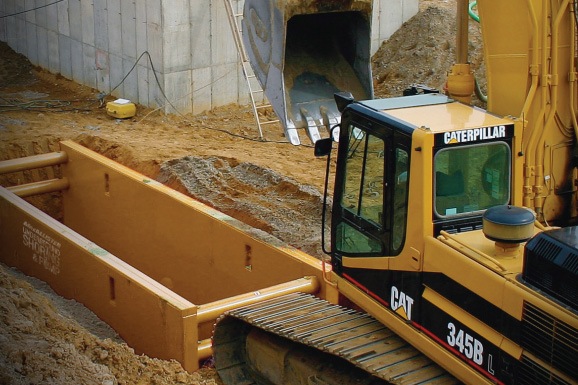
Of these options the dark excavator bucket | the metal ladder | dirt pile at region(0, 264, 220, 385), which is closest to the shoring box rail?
dirt pile at region(0, 264, 220, 385)

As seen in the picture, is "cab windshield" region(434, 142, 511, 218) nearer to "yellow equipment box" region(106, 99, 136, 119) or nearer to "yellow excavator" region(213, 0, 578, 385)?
"yellow excavator" region(213, 0, 578, 385)

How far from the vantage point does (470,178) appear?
5.78 metres

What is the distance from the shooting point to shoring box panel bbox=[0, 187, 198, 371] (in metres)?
7.80

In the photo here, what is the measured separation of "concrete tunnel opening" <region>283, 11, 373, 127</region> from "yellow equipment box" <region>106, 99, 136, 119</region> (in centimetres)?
671

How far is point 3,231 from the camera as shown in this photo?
1077cm

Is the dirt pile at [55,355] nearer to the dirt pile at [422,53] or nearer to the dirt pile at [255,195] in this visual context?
the dirt pile at [255,195]

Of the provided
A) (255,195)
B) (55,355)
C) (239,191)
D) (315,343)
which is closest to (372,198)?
(315,343)

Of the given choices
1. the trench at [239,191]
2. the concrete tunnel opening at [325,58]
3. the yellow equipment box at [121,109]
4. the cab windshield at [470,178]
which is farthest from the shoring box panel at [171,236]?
the yellow equipment box at [121,109]

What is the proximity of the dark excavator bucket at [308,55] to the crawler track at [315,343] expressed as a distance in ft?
6.59

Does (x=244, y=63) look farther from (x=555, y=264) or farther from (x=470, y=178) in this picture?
(x=555, y=264)

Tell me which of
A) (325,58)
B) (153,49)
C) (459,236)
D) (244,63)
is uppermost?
(325,58)

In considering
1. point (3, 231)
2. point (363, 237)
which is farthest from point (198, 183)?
point (363, 237)

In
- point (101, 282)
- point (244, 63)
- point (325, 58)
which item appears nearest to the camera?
point (101, 282)

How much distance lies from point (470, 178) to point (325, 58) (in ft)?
13.1
